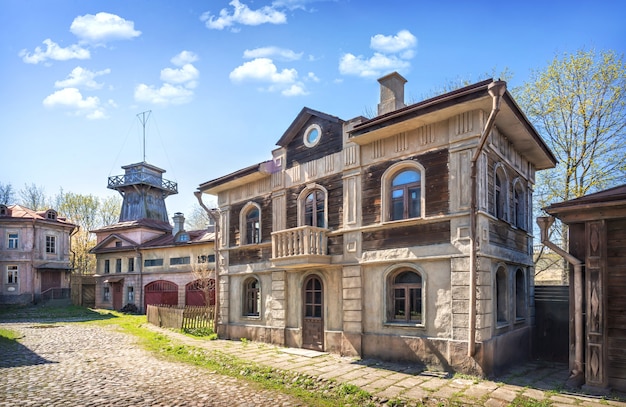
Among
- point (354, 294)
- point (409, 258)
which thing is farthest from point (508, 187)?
point (354, 294)

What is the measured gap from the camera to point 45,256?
36125mm

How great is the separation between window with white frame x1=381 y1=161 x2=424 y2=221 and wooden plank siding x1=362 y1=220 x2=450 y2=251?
391 mm

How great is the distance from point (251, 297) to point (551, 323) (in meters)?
10.5

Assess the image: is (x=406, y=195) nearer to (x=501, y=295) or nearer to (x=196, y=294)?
(x=501, y=295)

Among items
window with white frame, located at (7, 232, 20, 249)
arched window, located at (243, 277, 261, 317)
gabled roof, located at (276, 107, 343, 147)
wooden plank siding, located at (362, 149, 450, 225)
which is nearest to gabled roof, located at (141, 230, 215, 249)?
window with white frame, located at (7, 232, 20, 249)

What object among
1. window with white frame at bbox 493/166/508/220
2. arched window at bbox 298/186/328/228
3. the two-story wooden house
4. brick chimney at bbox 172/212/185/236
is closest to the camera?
the two-story wooden house

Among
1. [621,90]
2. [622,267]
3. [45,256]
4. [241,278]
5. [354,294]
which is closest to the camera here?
[622,267]

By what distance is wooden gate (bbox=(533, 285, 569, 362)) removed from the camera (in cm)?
1327

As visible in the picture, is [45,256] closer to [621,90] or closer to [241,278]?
[241,278]

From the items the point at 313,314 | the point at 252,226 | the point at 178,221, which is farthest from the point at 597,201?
the point at 178,221

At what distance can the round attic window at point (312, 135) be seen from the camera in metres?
14.8

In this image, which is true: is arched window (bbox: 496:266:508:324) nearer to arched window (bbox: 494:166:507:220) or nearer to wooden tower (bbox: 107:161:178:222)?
arched window (bbox: 494:166:507:220)

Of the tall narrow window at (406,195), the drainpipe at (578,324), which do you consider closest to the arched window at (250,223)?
the tall narrow window at (406,195)

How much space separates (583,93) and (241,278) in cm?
1783
